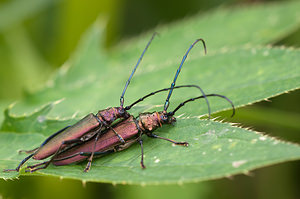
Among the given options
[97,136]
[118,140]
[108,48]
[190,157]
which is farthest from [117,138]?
[108,48]

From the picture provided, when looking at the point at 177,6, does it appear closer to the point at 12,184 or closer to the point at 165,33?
the point at 165,33

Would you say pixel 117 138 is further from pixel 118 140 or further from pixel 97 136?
pixel 97 136

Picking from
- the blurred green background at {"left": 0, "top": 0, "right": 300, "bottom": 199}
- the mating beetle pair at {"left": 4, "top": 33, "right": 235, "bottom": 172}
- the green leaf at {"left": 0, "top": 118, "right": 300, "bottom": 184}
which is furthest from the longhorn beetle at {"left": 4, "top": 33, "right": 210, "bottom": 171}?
the blurred green background at {"left": 0, "top": 0, "right": 300, "bottom": 199}

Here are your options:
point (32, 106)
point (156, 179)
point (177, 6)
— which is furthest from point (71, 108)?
point (177, 6)

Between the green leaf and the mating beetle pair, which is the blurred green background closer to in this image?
the mating beetle pair

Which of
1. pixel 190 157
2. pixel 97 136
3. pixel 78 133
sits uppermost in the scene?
pixel 78 133

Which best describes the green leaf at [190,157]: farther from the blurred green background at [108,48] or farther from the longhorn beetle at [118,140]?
the blurred green background at [108,48]

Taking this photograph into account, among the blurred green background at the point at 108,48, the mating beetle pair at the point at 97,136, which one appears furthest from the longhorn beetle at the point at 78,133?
the blurred green background at the point at 108,48
